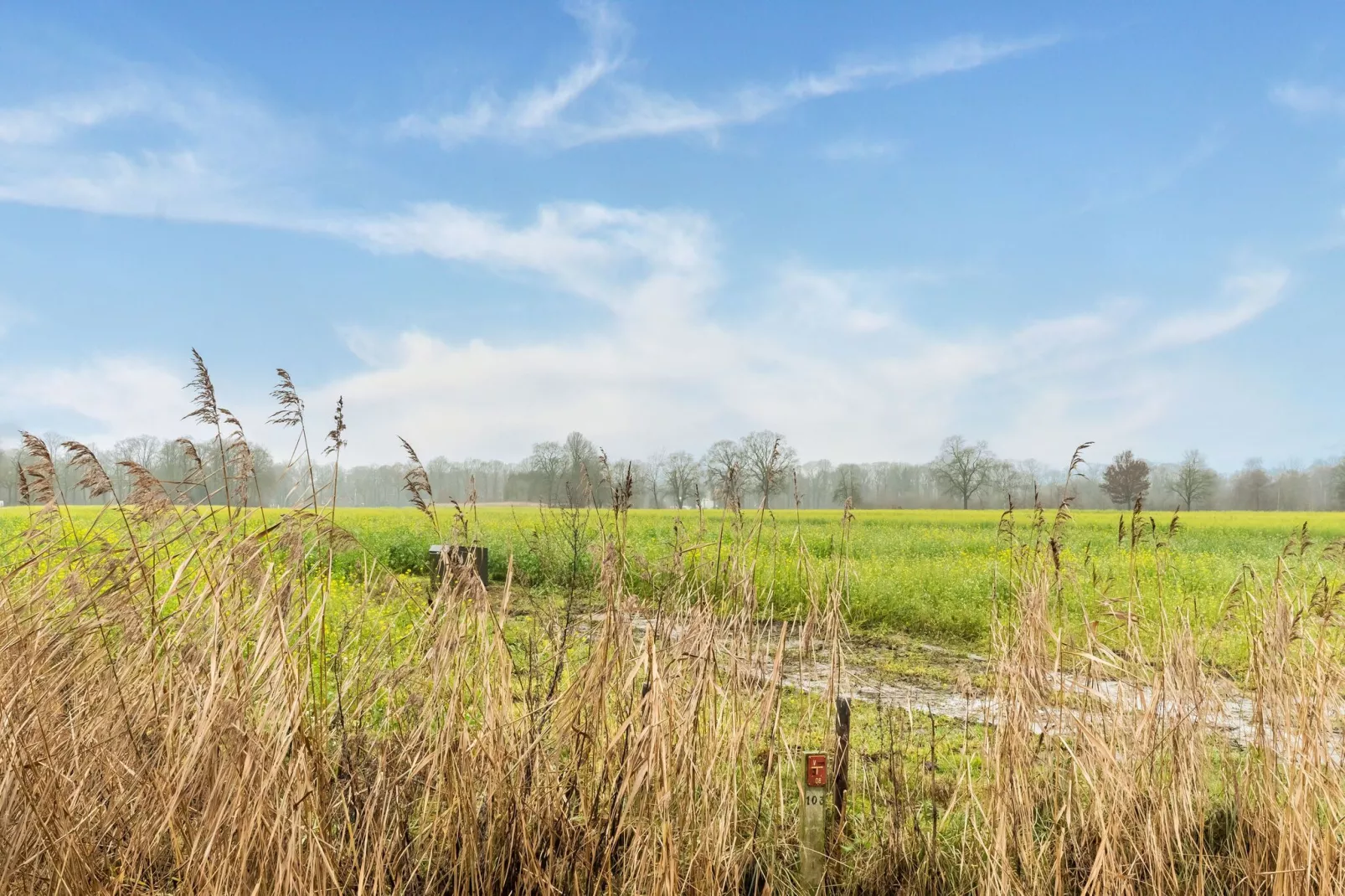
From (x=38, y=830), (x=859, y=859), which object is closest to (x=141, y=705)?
(x=38, y=830)

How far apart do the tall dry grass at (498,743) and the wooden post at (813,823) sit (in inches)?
3.8

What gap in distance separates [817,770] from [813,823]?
0.65 feet

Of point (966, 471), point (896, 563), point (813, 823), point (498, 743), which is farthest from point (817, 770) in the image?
point (966, 471)

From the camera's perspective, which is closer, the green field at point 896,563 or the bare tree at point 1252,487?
the green field at point 896,563

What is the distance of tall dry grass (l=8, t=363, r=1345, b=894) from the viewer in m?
2.08

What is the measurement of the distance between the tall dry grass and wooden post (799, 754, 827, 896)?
96 mm

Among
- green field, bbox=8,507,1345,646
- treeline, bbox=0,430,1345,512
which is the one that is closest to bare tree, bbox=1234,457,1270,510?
treeline, bbox=0,430,1345,512

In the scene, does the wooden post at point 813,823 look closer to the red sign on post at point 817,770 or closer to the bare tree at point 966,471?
the red sign on post at point 817,770

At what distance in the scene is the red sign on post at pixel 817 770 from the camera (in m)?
2.66

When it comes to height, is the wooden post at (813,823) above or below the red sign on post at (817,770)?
below

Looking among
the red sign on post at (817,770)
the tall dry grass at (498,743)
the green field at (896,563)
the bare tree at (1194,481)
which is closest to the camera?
the tall dry grass at (498,743)

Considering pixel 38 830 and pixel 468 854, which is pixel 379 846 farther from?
pixel 38 830

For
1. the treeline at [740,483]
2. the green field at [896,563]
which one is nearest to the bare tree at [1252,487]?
the treeline at [740,483]

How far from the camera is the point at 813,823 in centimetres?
272
